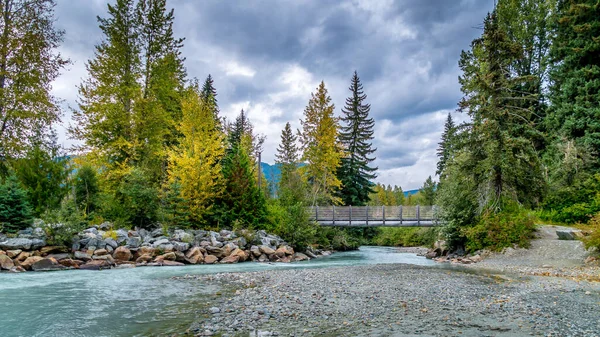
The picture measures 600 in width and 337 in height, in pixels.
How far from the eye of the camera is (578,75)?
76.1 ft

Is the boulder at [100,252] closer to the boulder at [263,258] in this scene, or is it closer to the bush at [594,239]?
the boulder at [263,258]

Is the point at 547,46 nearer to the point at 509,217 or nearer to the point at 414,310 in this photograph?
the point at 509,217

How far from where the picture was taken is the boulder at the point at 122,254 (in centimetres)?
1347

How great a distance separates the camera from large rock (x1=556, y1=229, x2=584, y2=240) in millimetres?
14586

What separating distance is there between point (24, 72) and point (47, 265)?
996 centimetres

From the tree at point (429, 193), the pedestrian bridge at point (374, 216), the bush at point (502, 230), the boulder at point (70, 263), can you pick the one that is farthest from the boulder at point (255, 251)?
the tree at point (429, 193)

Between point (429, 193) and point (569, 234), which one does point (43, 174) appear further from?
point (429, 193)

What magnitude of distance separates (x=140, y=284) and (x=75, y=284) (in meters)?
1.59

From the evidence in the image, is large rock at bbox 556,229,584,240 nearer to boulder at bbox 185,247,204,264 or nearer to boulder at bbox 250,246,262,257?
boulder at bbox 250,246,262,257

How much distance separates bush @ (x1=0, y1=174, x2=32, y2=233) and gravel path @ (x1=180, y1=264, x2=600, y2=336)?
993cm

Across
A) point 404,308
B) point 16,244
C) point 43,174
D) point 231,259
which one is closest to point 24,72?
point 43,174

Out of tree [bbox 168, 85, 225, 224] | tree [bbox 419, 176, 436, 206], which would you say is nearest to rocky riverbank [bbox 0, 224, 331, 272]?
tree [bbox 168, 85, 225, 224]

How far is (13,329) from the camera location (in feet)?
16.2

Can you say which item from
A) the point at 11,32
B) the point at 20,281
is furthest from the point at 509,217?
the point at 11,32
